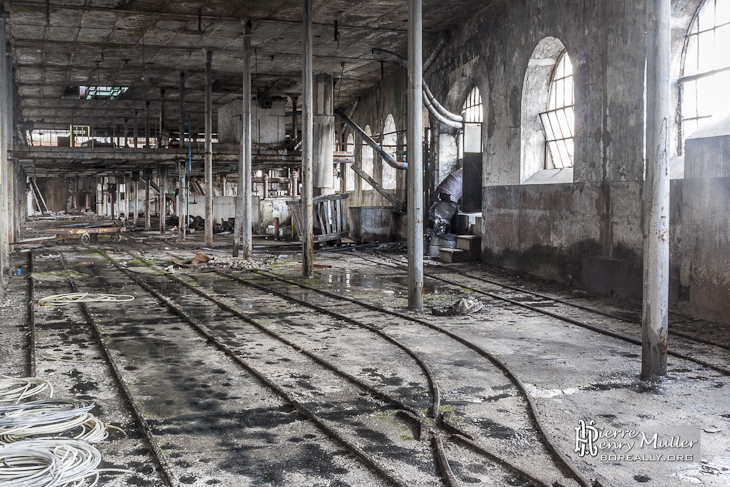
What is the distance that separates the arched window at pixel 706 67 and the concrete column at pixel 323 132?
13725 mm

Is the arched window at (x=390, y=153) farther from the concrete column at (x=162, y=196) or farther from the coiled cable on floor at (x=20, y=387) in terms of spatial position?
the coiled cable on floor at (x=20, y=387)

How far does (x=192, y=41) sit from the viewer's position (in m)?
19.1

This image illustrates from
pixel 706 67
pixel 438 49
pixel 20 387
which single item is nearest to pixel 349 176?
pixel 438 49

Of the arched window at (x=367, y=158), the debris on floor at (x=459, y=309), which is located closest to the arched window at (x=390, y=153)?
the arched window at (x=367, y=158)

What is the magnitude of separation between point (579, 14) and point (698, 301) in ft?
18.5

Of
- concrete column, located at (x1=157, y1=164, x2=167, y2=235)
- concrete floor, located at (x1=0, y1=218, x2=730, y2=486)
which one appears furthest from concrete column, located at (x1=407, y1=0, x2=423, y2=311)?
concrete column, located at (x1=157, y1=164, x2=167, y2=235)

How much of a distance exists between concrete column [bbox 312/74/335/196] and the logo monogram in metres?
18.5

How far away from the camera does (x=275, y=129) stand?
2658 centimetres

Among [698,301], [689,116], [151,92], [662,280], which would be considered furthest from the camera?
[151,92]

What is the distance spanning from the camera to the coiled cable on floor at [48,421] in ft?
14.7

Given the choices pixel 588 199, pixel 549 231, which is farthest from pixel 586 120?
pixel 549 231

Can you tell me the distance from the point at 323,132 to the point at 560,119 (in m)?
10.6

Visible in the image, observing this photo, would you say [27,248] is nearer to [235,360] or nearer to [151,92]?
[151,92]

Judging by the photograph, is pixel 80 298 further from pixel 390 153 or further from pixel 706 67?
pixel 390 153
